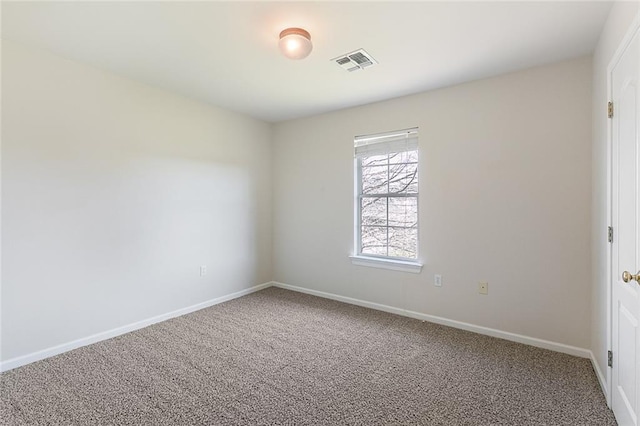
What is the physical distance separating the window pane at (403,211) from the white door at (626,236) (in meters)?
1.74

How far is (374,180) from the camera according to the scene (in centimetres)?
374

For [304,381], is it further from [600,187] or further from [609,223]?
[600,187]

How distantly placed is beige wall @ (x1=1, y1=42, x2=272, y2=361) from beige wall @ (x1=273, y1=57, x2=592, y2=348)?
158cm

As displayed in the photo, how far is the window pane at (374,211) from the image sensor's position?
3.67 meters

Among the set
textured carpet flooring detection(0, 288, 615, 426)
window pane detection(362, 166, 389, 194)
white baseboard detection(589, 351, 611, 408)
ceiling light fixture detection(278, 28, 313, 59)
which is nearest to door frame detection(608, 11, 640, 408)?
white baseboard detection(589, 351, 611, 408)

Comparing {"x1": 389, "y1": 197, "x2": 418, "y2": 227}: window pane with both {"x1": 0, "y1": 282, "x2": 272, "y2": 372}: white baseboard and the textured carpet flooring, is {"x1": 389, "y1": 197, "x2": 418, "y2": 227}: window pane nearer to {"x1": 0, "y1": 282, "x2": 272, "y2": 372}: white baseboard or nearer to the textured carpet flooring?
Answer: the textured carpet flooring

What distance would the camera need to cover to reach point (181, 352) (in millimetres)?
2553

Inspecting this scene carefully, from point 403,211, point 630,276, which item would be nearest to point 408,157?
point 403,211

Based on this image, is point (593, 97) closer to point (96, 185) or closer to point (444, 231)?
point (444, 231)

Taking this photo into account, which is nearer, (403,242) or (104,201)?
(104,201)

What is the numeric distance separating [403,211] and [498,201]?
0.98 metres

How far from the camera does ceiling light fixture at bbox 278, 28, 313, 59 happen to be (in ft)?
6.73

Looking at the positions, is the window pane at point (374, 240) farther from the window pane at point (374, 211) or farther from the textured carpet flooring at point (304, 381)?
the textured carpet flooring at point (304, 381)

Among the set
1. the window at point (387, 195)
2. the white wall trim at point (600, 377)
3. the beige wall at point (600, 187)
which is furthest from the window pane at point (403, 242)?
the white wall trim at point (600, 377)
